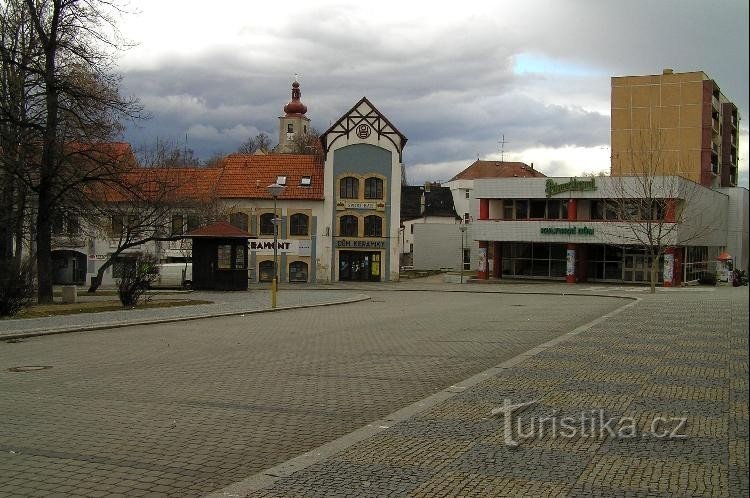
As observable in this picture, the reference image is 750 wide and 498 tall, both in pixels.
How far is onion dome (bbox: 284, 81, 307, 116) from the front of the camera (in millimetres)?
102800

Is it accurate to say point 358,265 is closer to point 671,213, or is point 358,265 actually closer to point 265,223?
point 265,223

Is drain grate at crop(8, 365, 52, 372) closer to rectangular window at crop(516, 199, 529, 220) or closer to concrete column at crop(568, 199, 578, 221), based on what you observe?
concrete column at crop(568, 199, 578, 221)

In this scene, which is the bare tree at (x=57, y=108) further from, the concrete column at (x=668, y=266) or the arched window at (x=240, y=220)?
the concrete column at (x=668, y=266)

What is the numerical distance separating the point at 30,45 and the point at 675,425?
88.5 ft

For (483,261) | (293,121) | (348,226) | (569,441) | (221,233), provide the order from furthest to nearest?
1. (293,121)
2. (483,261)
3. (348,226)
4. (221,233)
5. (569,441)

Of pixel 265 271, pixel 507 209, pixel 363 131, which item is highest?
pixel 363 131

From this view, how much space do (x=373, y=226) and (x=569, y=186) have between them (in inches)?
585

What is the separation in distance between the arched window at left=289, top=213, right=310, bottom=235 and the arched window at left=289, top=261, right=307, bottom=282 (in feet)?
7.55

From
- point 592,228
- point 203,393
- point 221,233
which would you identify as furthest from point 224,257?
point 203,393

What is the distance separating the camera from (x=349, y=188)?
55281 mm

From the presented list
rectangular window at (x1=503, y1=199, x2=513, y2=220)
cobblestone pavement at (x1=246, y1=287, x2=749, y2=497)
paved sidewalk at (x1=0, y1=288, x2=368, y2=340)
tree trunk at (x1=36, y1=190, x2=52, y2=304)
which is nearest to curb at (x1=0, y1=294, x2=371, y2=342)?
paved sidewalk at (x1=0, y1=288, x2=368, y2=340)

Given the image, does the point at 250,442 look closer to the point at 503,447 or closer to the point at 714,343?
the point at 503,447

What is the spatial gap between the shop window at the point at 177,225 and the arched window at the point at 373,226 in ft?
48.0

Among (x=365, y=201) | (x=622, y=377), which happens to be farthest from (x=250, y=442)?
(x=365, y=201)
